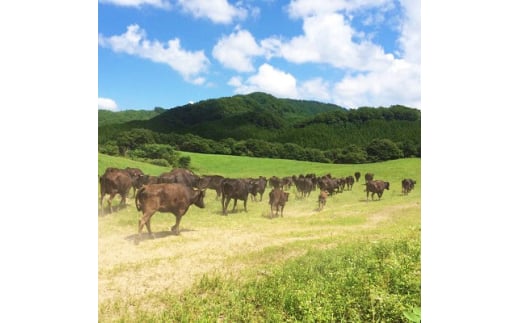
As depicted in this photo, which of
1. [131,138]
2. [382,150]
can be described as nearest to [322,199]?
[382,150]

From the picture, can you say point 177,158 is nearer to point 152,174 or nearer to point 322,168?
point 152,174

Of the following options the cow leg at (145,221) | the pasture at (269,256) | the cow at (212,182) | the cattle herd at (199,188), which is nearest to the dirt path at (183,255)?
the pasture at (269,256)

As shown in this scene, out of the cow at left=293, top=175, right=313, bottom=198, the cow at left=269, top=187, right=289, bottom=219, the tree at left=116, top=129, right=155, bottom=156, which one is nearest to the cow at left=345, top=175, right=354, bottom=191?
the cow at left=293, top=175, right=313, bottom=198

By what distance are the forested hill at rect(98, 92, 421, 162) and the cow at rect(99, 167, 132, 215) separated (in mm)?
316

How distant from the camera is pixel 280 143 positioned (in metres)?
5.52

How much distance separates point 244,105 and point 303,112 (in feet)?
2.48

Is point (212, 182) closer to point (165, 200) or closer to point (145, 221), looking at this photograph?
point (165, 200)

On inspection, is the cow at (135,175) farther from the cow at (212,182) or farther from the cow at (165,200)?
the cow at (212,182)

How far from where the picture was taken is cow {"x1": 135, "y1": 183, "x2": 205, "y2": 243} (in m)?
5.05

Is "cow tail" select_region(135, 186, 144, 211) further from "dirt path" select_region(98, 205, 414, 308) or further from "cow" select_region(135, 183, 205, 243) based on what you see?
"dirt path" select_region(98, 205, 414, 308)

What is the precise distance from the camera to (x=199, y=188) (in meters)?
5.47

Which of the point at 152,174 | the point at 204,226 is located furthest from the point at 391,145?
the point at 152,174

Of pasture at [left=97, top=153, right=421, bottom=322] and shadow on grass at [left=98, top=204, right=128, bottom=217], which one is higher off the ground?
shadow on grass at [left=98, top=204, right=128, bottom=217]
